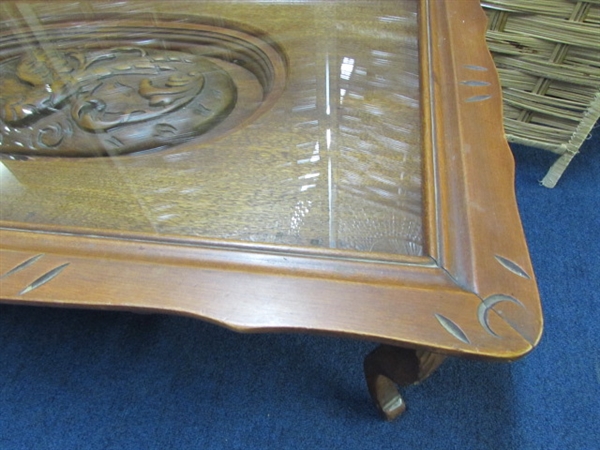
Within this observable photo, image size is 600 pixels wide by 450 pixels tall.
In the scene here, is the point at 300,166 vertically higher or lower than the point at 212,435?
higher

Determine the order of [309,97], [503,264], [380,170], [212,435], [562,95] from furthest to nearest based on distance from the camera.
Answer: [562,95]
[212,435]
[309,97]
[380,170]
[503,264]

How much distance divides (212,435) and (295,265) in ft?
1.76

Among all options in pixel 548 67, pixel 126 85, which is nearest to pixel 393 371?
pixel 126 85

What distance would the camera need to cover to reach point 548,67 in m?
1.00

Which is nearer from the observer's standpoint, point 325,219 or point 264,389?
point 325,219

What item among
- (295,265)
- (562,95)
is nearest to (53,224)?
(295,265)

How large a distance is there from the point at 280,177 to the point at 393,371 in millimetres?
314

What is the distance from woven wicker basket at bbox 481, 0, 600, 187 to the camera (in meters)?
0.93

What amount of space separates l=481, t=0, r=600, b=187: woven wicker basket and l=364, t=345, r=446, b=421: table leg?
74 cm

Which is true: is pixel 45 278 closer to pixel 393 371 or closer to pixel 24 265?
pixel 24 265

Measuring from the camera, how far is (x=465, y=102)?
611 millimetres

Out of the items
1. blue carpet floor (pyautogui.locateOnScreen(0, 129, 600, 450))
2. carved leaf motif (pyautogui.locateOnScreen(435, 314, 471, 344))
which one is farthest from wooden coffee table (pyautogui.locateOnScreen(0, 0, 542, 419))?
blue carpet floor (pyautogui.locateOnScreen(0, 129, 600, 450))

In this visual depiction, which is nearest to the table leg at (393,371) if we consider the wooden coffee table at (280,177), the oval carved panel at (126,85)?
the wooden coffee table at (280,177)

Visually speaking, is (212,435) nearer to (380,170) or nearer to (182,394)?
(182,394)
